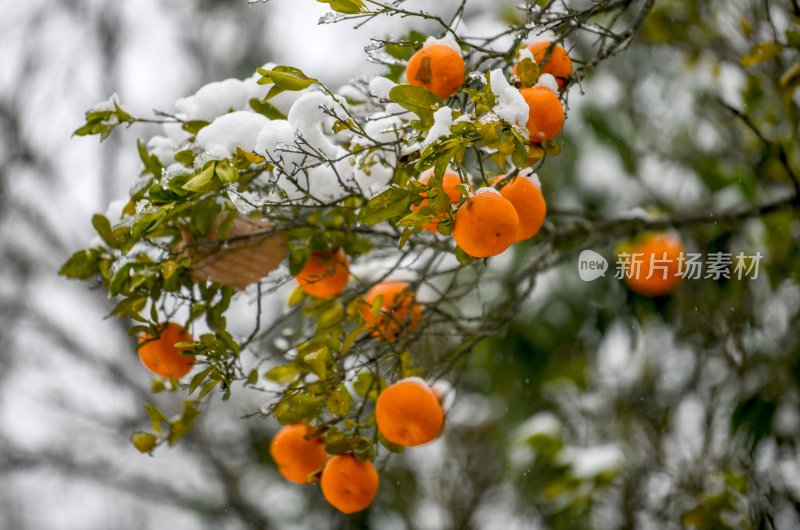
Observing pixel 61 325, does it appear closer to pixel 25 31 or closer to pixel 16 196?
pixel 16 196

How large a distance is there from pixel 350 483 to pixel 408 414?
150 mm

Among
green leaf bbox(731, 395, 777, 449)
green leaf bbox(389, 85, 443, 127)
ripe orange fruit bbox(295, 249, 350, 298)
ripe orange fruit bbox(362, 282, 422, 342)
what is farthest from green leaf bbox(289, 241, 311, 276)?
green leaf bbox(731, 395, 777, 449)

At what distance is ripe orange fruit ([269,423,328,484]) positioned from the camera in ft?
4.28

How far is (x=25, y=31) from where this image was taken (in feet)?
13.6

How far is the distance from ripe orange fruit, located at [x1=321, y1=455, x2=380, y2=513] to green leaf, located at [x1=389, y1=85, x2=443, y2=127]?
52 centimetres

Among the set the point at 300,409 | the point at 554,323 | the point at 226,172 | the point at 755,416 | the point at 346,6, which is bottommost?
the point at 554,323

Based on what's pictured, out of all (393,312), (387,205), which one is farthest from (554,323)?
(387,205)

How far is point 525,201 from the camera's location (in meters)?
1.09

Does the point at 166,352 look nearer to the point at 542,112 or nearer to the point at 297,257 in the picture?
the point at 297,257

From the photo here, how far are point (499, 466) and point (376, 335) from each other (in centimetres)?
190

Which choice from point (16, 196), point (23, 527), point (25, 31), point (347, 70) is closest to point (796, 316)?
point (347, 70)

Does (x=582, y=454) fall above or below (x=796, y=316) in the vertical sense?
below

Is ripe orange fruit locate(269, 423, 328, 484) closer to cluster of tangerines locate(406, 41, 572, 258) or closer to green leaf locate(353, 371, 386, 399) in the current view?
green leaf locate(353, 371, 386, 399)

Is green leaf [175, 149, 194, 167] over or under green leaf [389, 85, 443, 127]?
under
